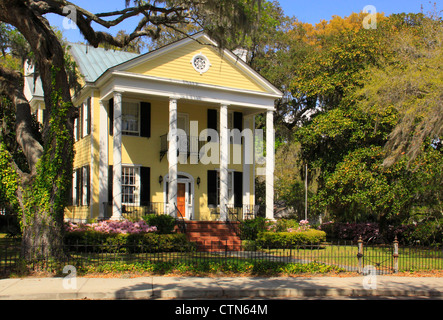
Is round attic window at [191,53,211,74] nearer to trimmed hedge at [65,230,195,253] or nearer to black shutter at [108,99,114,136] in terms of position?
black shutter at [108,99,114,136]

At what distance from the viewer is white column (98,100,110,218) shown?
2027 centimetres

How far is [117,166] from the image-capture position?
762 inches

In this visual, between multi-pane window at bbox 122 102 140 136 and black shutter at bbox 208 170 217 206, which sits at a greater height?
multi-pane window at bbox 122 102 140 136

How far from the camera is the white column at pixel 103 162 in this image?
66.5ft

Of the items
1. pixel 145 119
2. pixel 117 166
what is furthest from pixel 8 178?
pixel 145 119

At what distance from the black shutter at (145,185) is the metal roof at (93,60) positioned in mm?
5230

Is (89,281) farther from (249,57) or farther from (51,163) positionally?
(249,57)

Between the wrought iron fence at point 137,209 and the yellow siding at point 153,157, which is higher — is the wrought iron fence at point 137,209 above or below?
below

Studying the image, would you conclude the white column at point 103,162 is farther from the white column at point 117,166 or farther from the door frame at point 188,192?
the door frame at point 188,192

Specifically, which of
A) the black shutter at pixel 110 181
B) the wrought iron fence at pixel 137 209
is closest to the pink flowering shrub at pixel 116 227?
the wrought iron fence at pixel 137 209

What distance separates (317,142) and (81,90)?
12.6 meters

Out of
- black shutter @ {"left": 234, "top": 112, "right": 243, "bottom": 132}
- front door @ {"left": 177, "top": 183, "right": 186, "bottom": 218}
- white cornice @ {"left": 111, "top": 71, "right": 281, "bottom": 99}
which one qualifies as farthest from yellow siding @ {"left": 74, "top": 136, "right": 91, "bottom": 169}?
black shutter @ {"left": 234, "top": 112, "right": 243, "bottom": 132}

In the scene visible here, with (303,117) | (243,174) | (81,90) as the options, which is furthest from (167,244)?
(303,117)

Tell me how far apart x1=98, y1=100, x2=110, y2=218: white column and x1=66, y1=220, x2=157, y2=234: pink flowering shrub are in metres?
2.09
